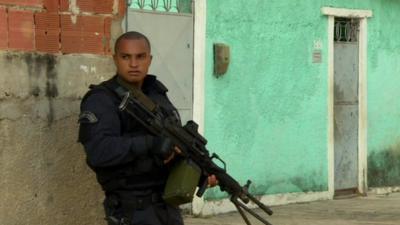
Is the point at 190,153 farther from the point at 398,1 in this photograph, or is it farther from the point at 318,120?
the point at 398,1

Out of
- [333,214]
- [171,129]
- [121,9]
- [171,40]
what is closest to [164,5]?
[171,40]

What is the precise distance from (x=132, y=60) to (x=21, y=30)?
2.15ft

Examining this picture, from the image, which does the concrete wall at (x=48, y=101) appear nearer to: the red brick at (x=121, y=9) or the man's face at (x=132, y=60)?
the red brick at (x=121, y=9)

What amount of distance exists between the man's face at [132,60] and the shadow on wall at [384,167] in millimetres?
7283

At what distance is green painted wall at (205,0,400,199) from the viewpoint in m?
9.34

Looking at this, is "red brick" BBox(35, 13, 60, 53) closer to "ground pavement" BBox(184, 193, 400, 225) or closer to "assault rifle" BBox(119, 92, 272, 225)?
"assault rifle" BBox(119, 92, 272, 225)

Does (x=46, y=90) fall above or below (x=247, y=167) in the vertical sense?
above

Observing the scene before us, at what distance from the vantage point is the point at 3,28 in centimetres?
455

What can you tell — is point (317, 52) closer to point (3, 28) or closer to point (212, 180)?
point (212, 180)

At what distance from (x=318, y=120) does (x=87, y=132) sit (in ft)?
21.5

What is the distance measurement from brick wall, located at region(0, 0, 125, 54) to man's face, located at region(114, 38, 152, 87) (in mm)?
516

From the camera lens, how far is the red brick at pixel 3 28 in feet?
14.9

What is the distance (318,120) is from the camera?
411 inches

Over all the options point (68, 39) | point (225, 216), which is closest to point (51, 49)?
point (68, 39)
